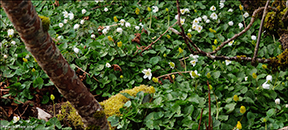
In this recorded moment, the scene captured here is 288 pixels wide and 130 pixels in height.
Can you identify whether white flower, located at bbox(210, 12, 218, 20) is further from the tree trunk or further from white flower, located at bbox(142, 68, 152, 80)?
the tree trunk

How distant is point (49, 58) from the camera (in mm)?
1409

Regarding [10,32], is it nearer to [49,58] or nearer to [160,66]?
[160,66]

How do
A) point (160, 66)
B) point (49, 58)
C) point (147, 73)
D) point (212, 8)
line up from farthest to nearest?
point (212, 8), point (160, 66), point (147, 73), point (49, 58)

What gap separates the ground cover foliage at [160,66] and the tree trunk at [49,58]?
40cm

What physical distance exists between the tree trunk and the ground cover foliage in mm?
403

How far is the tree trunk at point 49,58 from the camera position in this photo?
120 centimetres

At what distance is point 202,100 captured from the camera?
2363 millimetres

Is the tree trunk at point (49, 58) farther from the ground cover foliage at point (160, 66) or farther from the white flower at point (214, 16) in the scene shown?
the white flower at point (214, 16)

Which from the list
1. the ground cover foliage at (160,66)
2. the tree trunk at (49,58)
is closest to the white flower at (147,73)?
the ground cover foliage at (160,66)

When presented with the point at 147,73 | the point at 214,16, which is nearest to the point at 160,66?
the point at 147,73

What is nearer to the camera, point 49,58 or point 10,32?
point 49,58

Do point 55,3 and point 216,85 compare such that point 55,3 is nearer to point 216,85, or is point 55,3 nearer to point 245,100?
point 216,85

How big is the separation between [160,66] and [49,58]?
1704 millimetres

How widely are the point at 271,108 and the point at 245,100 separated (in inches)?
10.6
